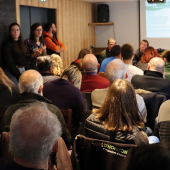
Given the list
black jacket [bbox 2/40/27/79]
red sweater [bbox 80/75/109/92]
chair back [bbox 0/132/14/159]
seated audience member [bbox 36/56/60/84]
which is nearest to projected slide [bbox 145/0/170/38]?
black jacket [bbox 2/40/27/79]

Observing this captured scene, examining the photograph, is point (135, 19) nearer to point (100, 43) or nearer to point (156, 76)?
point (100, 43)

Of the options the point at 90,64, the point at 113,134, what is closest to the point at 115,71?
the point at 90,64

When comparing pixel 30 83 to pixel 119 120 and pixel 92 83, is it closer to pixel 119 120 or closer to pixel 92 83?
pixel 119 120

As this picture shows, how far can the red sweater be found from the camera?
11.0 feet

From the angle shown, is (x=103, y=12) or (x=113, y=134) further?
(x=103, y=12)

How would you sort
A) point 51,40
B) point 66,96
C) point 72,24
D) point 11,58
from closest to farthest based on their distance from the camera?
1. point 66,96
2. point 11,58
3. point 51,40
4. point 72,24

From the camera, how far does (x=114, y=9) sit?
351 inches

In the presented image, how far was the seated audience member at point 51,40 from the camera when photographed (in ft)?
20.6

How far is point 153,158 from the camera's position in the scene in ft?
2.74

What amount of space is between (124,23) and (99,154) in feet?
25.0

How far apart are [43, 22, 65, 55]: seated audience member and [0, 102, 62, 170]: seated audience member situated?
5116mm

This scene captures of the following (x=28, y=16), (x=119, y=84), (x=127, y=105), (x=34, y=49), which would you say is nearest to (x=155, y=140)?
(x=127, y=105)

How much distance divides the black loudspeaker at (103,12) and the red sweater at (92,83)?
18.4 ft

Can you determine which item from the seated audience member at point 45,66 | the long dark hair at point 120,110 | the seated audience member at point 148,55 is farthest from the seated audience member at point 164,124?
the seated audience member at point 148,55
